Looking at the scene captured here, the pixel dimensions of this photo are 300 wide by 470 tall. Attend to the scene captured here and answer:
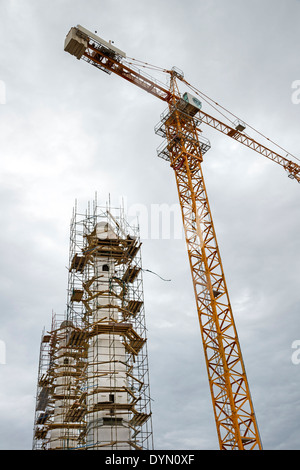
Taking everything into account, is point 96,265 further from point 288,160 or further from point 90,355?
point 288,160

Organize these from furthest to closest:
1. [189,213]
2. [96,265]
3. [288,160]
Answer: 1. [288,160]
2. [189,213]
3. [96,265]

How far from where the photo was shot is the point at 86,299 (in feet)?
123

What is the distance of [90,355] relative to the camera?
35.3 meters

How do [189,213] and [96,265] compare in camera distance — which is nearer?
[96,265]

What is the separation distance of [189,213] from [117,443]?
75.6 ft

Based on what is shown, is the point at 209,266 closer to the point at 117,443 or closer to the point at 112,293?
the point at 112,293

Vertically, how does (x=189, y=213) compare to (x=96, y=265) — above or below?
above

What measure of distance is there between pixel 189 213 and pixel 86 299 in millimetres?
14773

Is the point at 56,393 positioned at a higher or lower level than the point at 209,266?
lower
